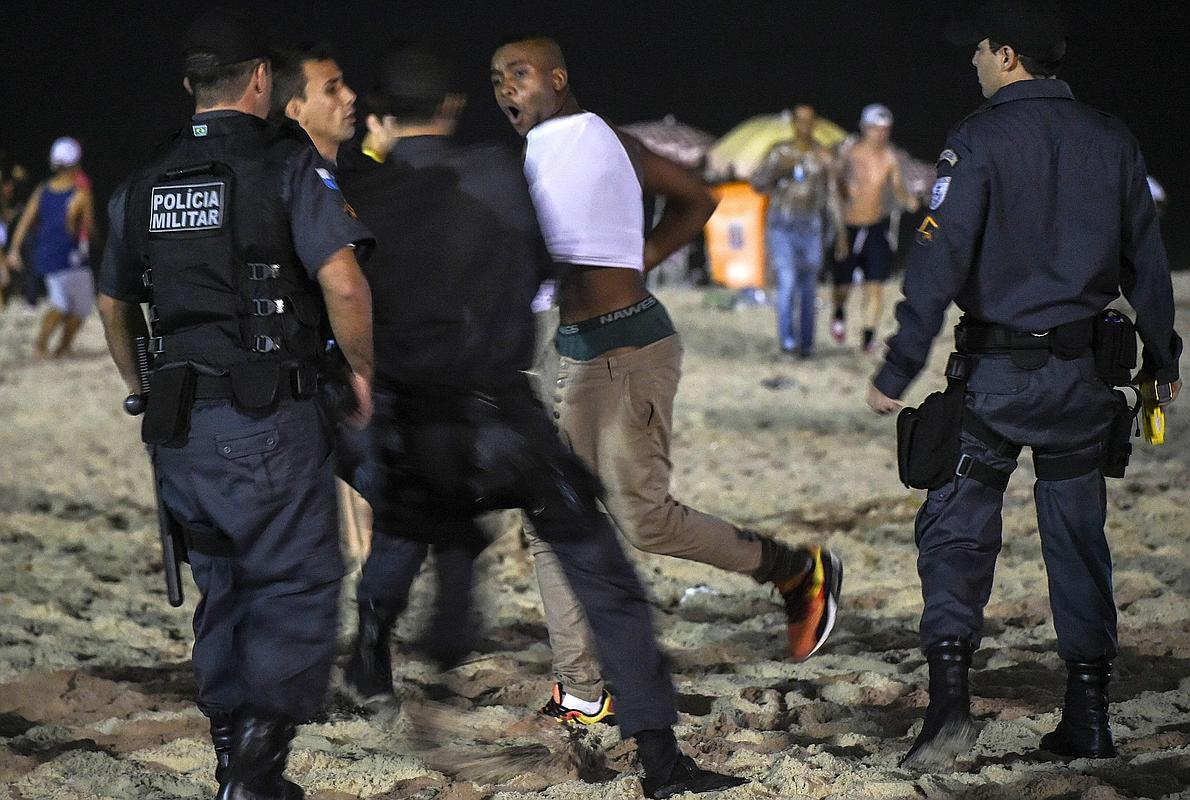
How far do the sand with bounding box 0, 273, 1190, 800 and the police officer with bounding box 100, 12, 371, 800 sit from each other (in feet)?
1.56

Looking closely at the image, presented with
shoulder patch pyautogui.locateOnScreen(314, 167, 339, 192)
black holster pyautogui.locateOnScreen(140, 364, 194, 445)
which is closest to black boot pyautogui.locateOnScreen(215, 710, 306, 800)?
black holster pyautogui.locateOnScreen(140, 364, 194, 445)

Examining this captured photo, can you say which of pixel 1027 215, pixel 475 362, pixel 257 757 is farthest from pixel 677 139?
pixel 257 757

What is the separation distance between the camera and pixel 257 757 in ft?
9.30

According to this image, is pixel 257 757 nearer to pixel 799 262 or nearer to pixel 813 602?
pixel 813 602

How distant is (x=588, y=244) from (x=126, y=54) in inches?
725

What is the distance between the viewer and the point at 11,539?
20.1ft

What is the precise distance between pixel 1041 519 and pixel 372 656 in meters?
1.82

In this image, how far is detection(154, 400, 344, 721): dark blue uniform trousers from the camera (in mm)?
2832

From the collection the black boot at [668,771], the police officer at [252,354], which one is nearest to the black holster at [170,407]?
the police officer at [252,354]

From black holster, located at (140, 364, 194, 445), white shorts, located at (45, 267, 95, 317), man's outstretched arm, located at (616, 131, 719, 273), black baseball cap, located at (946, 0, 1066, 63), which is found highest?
black baseball cap, located at (946, 0, 1066, 63)

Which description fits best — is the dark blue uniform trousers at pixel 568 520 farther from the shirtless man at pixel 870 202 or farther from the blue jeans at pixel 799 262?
the shirtless man at pixel 870 202

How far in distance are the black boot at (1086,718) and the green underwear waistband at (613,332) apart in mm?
1343

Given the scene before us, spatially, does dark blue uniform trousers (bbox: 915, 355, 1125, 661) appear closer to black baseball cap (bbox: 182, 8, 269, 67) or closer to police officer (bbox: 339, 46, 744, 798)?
police officer (bbox: 339, 46, 744, 798)

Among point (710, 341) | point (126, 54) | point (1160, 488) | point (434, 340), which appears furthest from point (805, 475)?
point (126, 54)
